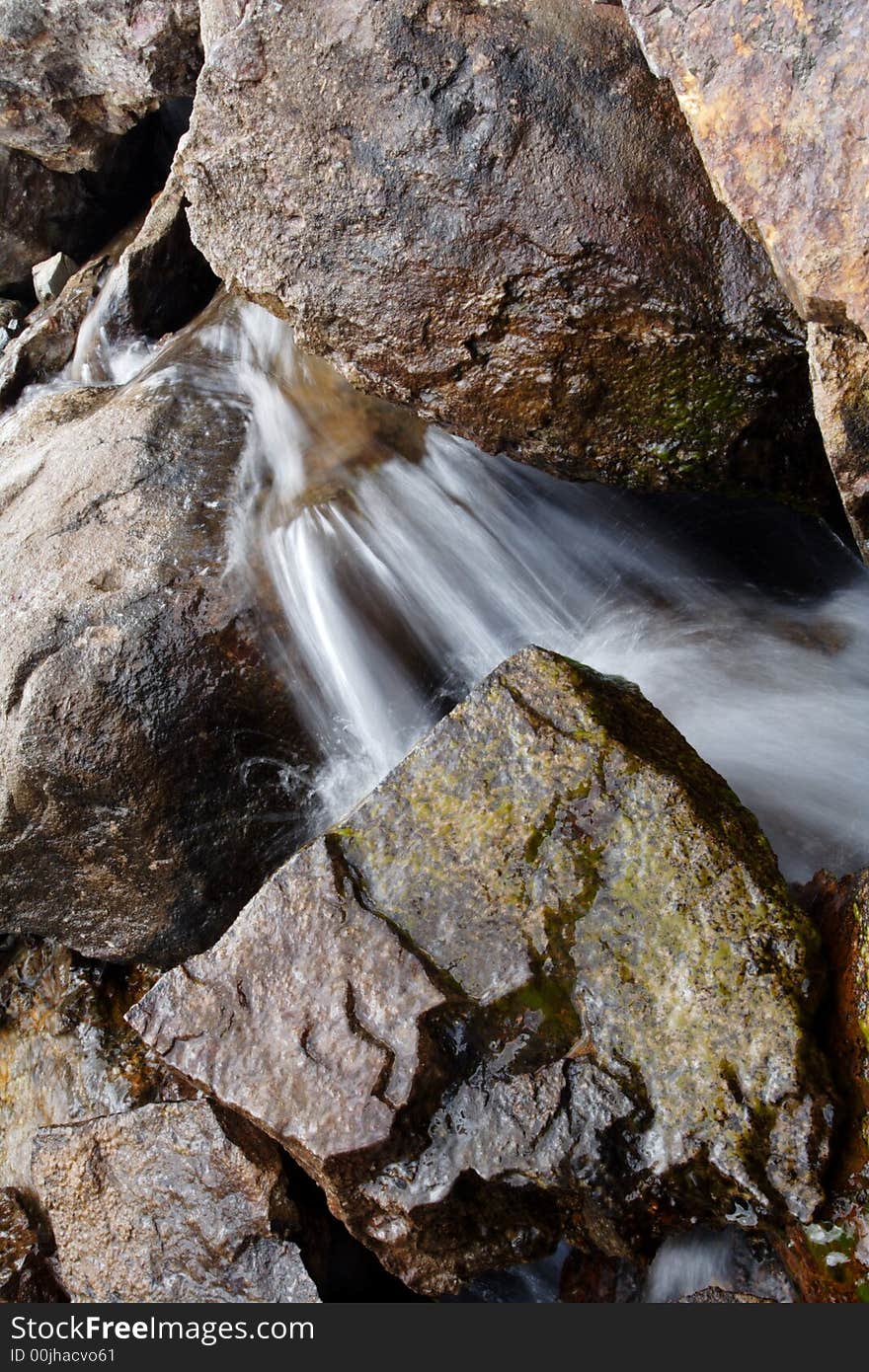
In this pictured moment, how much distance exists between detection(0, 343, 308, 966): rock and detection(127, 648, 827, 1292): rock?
946 mm

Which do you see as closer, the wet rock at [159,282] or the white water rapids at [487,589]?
the white water rapids at [487,589]

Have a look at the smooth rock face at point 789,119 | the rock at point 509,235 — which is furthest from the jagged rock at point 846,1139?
the rock at point 509,235

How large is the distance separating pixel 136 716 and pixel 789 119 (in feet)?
8.56

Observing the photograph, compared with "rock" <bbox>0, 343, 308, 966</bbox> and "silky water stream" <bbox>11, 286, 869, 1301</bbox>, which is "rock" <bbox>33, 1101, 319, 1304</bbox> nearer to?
"rock" <bbox>0, 343, 308, 966</bbox>

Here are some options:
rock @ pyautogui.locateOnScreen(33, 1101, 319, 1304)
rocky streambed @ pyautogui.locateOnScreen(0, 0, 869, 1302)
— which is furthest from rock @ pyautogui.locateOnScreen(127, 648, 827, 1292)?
rock @ pyautogui.locateOnScreen(33, 1101, 319, 1304)

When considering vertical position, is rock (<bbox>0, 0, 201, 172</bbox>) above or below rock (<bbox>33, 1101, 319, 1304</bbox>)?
above

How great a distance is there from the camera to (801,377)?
330 cm

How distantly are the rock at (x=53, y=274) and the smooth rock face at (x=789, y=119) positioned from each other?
5.43m

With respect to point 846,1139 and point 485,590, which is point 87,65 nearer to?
point 485,590

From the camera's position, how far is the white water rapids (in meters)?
3.79

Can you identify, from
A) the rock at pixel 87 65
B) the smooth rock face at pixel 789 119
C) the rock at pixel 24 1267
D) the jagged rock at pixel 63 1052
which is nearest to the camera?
the smooth rock face at pixel 789 119

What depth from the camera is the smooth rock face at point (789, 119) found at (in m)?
2.37

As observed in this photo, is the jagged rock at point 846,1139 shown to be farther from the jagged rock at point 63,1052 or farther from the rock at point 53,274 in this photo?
the rock at point 53,274

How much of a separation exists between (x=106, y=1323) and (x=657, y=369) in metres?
3.24
